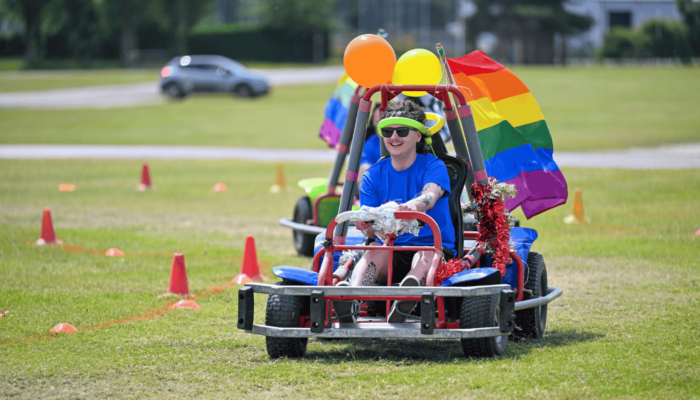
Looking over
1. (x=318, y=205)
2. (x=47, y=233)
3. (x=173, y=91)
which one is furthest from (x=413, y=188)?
(x=173, y=91)

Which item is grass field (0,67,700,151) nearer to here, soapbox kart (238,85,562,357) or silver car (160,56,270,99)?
silver car (160,56,270,99)

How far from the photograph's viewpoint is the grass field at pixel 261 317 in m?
5.07

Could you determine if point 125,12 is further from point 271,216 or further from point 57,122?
point 271,216

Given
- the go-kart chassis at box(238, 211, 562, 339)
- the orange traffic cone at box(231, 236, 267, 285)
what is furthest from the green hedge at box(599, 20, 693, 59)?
the go-kart chassis at box(238, 211, 562, 339)

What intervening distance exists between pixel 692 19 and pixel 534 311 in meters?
59.8

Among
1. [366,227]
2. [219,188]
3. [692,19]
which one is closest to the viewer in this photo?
[366,227]

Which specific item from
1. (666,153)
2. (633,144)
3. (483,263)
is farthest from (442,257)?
(633,144)

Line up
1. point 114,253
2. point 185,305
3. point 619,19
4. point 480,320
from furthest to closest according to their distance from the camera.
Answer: point 619,19 < point 114,253 < point 185,305 < point 480,320

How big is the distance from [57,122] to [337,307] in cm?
A: 3005

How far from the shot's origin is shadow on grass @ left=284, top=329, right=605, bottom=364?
5707mm

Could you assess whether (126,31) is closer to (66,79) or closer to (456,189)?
(66,79)

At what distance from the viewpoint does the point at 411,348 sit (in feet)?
19.8

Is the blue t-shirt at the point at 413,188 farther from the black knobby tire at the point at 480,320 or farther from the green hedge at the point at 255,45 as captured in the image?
the green hedge at the point at 255,45

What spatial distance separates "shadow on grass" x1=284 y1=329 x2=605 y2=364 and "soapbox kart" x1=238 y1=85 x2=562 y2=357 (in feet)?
0.42
